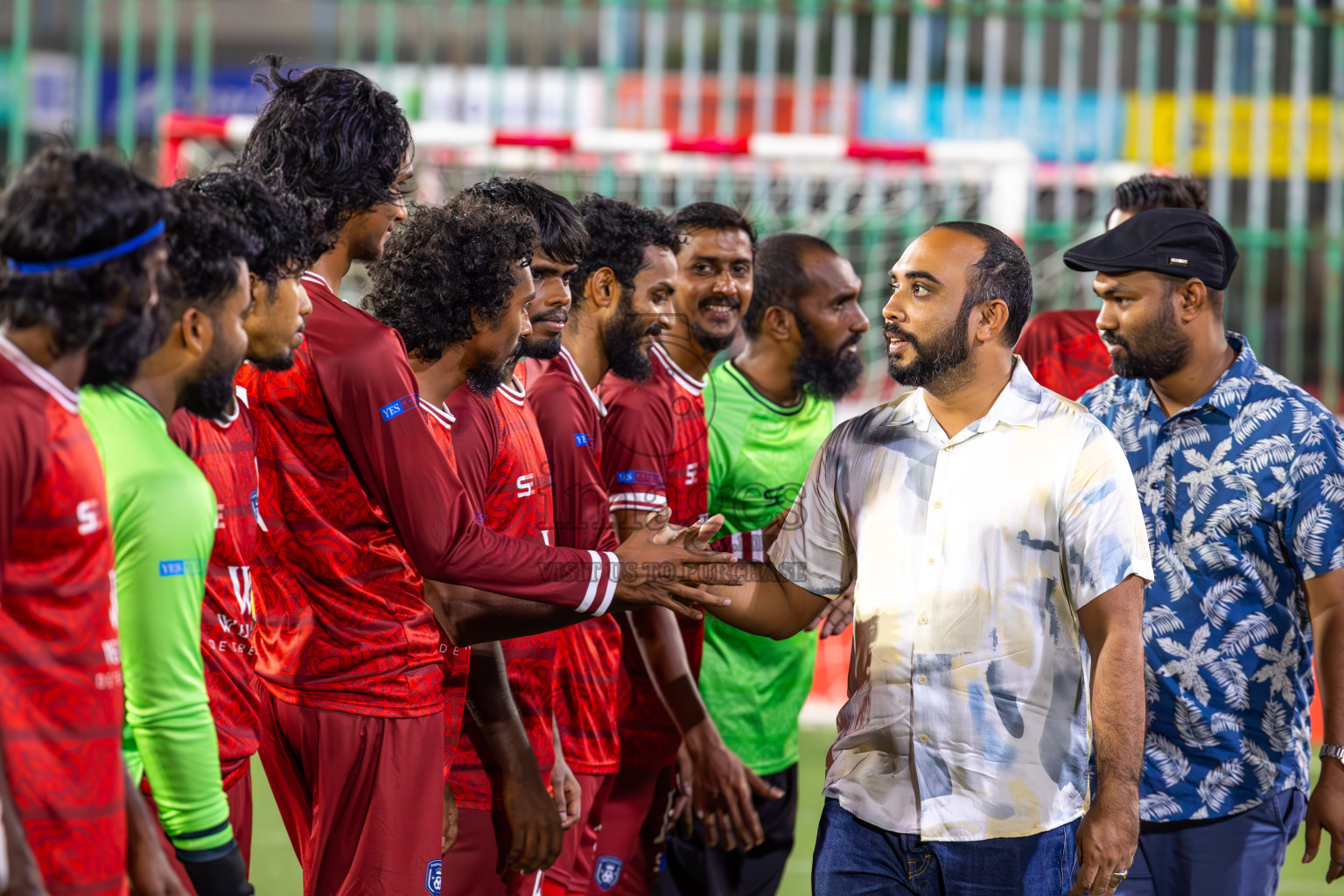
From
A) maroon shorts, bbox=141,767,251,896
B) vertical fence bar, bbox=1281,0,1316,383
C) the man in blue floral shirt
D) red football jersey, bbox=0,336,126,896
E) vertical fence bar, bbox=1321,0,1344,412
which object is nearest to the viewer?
red football jersey, bbox=0,336,126,896

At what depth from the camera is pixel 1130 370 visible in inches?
154

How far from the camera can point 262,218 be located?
2.65m

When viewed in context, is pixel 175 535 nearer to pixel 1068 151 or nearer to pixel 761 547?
pixel 761 547

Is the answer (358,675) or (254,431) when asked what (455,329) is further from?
(358,675)

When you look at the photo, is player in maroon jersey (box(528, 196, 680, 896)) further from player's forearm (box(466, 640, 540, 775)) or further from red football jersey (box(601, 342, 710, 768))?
player's forearm (box(466, 640, 540, 775))

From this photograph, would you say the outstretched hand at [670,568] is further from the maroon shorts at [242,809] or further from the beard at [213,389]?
the beard at [213,389]

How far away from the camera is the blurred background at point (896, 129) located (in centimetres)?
1026

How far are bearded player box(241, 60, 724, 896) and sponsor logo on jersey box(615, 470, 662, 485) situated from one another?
3.13 ft

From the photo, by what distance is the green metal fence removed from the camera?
→ 428 inches

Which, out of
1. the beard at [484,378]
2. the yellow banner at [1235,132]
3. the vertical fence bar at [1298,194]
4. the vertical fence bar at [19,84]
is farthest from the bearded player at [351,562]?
the yellow banner at [1235,132]

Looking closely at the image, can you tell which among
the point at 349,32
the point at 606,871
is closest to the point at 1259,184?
the point at 349,32

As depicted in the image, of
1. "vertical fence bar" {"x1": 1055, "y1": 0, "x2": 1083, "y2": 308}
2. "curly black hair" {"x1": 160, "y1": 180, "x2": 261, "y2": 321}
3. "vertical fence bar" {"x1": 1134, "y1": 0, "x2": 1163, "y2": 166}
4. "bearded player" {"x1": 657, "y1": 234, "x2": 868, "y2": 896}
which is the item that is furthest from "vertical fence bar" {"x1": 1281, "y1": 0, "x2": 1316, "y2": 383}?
"curly black hair" {"x1": 160, "y1": 180, "x2": 261, "y2": 321}

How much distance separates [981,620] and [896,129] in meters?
10.2

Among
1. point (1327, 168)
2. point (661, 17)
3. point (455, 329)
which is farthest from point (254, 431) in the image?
Result: point (1327, 168)
